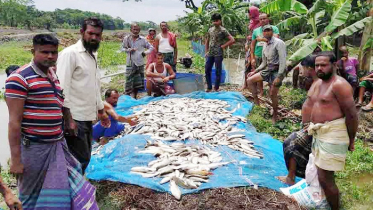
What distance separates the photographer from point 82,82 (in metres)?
3.30

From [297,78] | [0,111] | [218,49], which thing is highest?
[218,49]

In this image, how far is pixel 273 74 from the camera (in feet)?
21.0

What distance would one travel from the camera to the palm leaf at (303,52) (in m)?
6.54

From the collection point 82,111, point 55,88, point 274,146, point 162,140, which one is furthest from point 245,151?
point 55,88

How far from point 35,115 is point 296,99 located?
671 cm

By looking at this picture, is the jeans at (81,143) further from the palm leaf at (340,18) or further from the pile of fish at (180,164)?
the palm leaf at (340,18)

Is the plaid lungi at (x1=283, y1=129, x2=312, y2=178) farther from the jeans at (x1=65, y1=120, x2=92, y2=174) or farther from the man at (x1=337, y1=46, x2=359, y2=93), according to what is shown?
the man at (x1=337, y1=46, x2=359, y2=93)

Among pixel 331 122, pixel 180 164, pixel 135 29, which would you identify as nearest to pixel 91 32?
pixel 180 164

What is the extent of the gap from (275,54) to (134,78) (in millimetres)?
3459

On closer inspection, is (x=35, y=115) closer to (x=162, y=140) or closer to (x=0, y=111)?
→ (x=162, y=140)

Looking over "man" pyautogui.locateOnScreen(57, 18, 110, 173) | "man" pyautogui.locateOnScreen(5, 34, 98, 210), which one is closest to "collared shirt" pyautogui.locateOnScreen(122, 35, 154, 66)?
"man" pyautogui.locateOnScreen(57, 18, 110, 173)

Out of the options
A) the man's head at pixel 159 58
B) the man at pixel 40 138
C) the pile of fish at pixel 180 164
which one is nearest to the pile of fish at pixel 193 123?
the pile of fish at pixel 180 164

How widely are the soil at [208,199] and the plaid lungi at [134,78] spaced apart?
472 centimetres

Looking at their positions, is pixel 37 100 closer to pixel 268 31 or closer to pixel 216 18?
pixel 268 31
